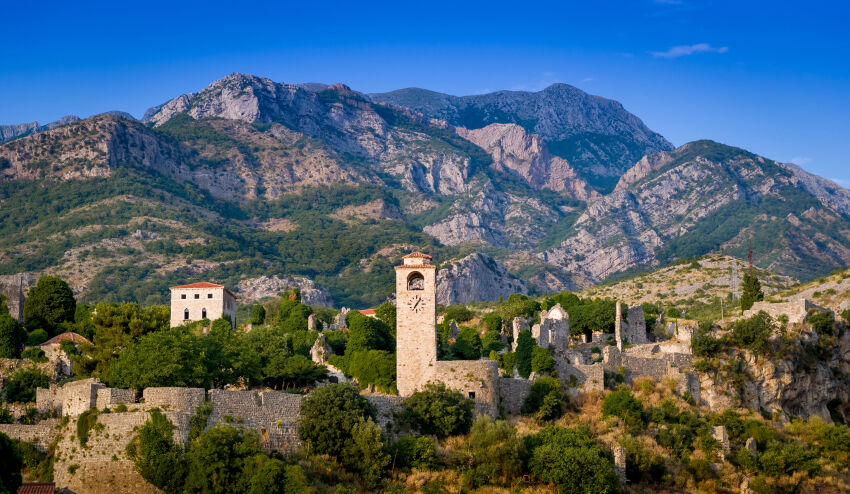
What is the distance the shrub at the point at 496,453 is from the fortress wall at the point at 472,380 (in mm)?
2914

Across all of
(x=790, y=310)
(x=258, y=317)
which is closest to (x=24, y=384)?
(x=258, y=317)

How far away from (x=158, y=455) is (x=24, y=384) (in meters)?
14.3

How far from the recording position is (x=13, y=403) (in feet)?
163

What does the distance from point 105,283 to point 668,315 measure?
93454mm

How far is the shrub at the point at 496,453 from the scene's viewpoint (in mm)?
47628

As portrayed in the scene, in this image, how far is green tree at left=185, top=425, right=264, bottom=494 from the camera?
4103 centimetres

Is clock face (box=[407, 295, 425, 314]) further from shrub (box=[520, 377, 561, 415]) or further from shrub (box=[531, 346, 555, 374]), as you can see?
shrub (box=[531, 346, 555, 374])

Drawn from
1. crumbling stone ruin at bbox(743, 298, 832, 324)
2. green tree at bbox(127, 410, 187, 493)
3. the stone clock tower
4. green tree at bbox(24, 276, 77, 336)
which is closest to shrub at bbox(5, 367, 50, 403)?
green tree at bbox(127, 410, 187, 493)

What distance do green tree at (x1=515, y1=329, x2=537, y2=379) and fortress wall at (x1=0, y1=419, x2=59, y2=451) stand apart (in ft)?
87.5

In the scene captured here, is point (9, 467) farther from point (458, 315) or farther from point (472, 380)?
point (458, 315)

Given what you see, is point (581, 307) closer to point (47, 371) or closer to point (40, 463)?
point (47, 371)

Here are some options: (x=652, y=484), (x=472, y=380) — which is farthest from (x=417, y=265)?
(x=652, y=484)

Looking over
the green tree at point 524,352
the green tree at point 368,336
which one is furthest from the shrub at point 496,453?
the green tree at point 368,336

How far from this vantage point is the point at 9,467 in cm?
3841
